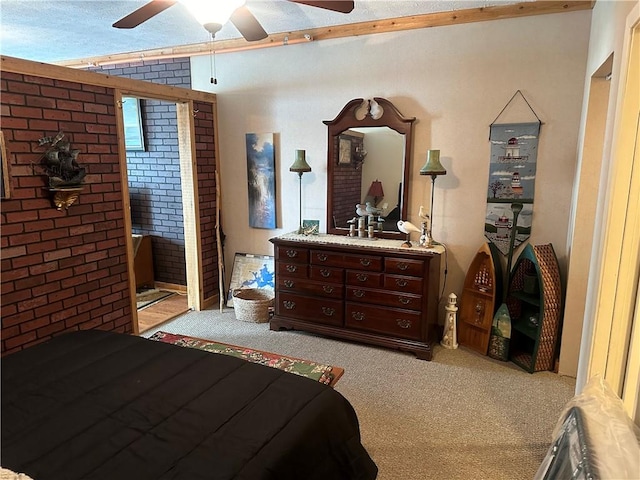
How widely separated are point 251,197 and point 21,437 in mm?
3057

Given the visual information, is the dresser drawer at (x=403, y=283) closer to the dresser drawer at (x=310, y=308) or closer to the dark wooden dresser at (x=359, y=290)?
the dark wooden dresser at (x=359, y=290)

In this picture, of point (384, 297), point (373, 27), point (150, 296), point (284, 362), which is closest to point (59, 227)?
point (284, 362)

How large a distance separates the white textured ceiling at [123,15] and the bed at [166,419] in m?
2.46

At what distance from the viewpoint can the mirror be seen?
11.6 feet

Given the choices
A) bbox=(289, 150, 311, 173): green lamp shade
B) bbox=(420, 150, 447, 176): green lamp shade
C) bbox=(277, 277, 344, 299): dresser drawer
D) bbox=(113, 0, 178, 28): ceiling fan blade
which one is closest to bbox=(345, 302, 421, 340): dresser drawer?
bbox=(277, 277, 344, 299): dresser drawer

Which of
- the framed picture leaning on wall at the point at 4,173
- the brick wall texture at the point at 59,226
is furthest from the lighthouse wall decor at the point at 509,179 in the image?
the framed picture leaning on wall at the point at 4,173

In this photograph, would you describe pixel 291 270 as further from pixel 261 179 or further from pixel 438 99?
pixel 438 99

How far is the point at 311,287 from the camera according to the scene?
3561mm

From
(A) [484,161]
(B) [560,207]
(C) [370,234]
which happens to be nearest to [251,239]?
(C) [370,234]

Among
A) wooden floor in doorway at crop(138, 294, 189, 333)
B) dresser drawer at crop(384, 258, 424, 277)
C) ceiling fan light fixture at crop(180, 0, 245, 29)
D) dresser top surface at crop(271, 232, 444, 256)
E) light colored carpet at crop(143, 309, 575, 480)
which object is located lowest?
light colored carpet at crop(143, 309, 575, 480)

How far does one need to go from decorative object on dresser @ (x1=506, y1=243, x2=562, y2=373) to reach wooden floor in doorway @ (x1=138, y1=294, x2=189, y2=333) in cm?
305

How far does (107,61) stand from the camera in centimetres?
462

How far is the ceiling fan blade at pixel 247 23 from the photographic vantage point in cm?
221

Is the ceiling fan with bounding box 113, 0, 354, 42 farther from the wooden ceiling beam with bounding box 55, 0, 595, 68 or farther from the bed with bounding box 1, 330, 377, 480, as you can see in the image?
the bed with bounding box 1, 330, 377, 480
